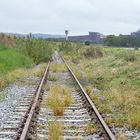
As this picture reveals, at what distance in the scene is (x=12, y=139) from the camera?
324 inches

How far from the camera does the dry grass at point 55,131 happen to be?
8083mm

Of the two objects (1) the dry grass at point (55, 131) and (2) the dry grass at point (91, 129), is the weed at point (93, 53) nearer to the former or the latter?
(2) the dry grass at point (91, 129)

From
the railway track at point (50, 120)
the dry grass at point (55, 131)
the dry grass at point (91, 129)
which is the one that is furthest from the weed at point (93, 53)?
the dry grass at point (55, 131)

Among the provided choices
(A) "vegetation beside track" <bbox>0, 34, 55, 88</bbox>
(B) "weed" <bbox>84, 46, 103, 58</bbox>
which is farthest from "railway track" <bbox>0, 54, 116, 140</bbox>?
(B) "weed" <bbox>84, 46, 103, 58</bbox>

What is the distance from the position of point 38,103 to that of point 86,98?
156 cm

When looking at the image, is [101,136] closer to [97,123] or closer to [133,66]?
[97,123]

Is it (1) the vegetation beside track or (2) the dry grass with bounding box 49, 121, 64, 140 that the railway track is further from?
(1) the vegetation beside track

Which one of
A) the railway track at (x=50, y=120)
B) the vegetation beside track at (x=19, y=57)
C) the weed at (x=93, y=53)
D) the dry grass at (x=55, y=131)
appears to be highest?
the dry grass at (x=55, y=131)

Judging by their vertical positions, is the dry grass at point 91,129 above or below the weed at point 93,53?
above

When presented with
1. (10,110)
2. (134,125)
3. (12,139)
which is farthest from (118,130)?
(10,110)

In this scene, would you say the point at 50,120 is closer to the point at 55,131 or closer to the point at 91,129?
the point at 91,129

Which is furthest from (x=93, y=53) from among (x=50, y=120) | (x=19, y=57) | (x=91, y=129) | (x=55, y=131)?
(x=55, y=131)

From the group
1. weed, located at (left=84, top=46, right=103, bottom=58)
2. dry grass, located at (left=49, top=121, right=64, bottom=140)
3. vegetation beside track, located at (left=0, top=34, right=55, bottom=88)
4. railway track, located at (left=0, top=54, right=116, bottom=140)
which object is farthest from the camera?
weed, located at (left=84, top=46, right=103, bottom=58)

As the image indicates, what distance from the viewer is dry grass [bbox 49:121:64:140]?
318 inches
